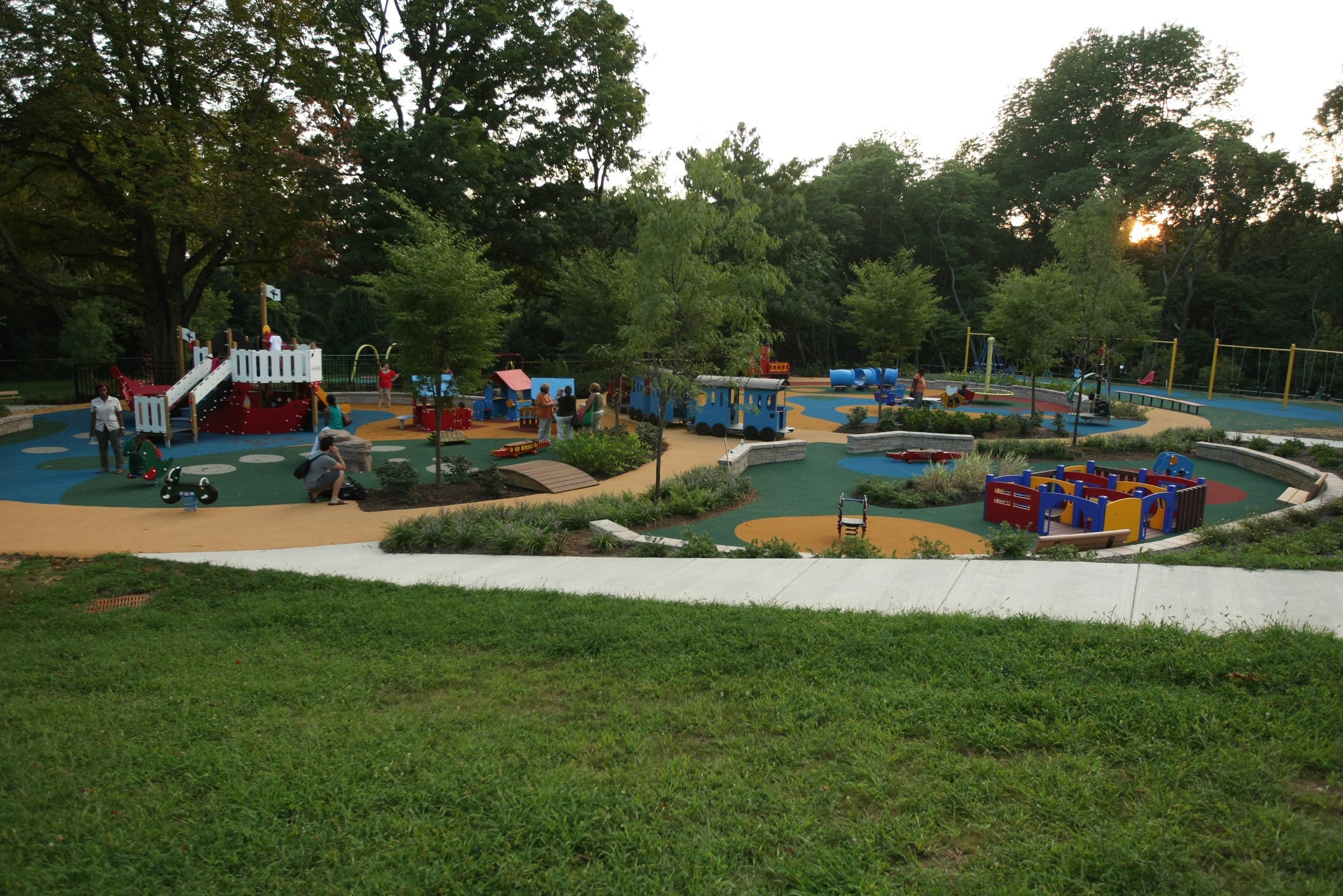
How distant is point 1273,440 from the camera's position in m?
21.2

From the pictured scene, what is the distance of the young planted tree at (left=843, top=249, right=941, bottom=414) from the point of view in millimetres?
29359

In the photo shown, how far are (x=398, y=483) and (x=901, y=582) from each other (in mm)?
9341

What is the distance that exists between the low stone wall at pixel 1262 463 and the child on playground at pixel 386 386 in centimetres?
2566

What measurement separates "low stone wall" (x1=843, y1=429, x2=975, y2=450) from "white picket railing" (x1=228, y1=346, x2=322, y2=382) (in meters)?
15.1

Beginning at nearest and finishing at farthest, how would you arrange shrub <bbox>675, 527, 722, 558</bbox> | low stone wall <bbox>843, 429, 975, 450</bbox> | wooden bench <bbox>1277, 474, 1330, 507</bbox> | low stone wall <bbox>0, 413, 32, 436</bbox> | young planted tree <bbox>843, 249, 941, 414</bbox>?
shrub <bbox>675, 527, 722, 558</bbox> < wooden bench <bbox>1277, 474, 1330, 507</bbox> < low stone wall <bbox>843, 429, 975, 450</bbox> < low stone wall <bbox>0, 413, 32, 436</bbox> < young planted tree <bbox>843, 249, 941, 414</bbox>

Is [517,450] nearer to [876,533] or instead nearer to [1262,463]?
[876,533]

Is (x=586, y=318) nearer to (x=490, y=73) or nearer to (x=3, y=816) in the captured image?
(x=490, y=73)

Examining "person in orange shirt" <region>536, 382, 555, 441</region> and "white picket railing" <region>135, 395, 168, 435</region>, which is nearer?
"white picket railing" <region>135, 395, 168, 435</region>

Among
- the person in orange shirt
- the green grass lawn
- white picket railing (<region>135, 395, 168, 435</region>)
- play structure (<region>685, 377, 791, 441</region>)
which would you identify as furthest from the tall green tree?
the green grass lawn

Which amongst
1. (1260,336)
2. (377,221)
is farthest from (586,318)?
(1260,336)

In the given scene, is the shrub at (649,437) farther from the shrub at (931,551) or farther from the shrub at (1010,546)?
the shrub at (1010,546)

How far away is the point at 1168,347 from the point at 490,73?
3871 cm

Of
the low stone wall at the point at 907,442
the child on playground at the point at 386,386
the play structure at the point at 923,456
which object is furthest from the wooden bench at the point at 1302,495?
the child on playground at the point at 386,386

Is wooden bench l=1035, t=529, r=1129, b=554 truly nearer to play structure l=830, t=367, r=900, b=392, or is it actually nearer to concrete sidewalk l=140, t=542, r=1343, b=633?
concrete sidewalk l=140, t=542, r=1343, b=633
